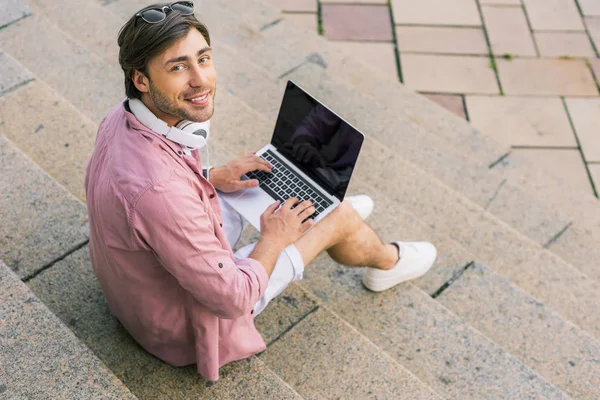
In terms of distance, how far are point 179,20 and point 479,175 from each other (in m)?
2.45

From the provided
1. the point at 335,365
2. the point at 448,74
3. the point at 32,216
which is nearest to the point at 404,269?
the point at 335,365

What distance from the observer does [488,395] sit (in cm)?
243

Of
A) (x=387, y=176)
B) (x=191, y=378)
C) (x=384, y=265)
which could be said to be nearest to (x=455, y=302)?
(x=384, y=265)

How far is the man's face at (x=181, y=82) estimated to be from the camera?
5.90ft

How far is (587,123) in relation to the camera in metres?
4.47

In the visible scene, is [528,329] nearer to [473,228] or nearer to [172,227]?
[473,228]

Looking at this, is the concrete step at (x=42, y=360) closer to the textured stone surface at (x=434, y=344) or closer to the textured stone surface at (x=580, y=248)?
the textured stone surface at (x=434, y=344)

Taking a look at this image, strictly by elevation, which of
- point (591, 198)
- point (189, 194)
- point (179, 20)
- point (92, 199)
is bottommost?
point (591, 198)

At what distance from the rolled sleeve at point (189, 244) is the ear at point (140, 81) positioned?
1.04 feet

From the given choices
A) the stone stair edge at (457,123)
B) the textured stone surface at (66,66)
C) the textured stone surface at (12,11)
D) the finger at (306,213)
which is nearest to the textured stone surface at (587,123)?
the stone stair edge at (457,123)

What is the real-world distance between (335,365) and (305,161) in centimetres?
79

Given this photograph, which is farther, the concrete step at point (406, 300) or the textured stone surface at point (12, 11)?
the textured stone surface at point (12, 11)

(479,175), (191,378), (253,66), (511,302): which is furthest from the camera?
(253,66)

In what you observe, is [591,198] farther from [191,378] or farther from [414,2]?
[191,378]
